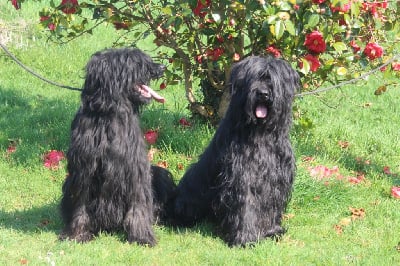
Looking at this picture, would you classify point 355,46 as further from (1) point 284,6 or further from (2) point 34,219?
(2) point 34,219

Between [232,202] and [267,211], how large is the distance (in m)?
0.34

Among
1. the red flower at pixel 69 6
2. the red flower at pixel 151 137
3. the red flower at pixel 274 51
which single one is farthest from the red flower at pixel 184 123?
the red flower at pixel 69 6

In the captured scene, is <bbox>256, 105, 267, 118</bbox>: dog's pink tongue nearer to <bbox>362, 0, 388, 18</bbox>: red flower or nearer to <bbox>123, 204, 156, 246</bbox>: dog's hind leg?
<bbox>123, 204, 156, 246</bbox>: dog's hind leg

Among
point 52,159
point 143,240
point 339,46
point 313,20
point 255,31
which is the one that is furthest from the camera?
point 52,159

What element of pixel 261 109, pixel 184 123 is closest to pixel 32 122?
pixel 184 123

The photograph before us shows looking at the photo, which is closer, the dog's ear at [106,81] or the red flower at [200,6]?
the dog's ear at [106,81]

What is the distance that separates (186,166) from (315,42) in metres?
2.11

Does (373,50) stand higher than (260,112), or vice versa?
(373,50)

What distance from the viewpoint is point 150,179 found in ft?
18.9

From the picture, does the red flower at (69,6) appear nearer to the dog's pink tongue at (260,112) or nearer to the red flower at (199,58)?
the red flower at (199,58)

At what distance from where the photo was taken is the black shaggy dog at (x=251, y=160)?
534 cm

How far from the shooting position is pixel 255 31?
21.9ft

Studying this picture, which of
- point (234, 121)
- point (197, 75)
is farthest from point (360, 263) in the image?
point (197, 75)

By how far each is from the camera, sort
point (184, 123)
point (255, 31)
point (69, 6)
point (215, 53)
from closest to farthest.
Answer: point (255, 31), point (69, 6), point (215, 53), point (184, 123)
